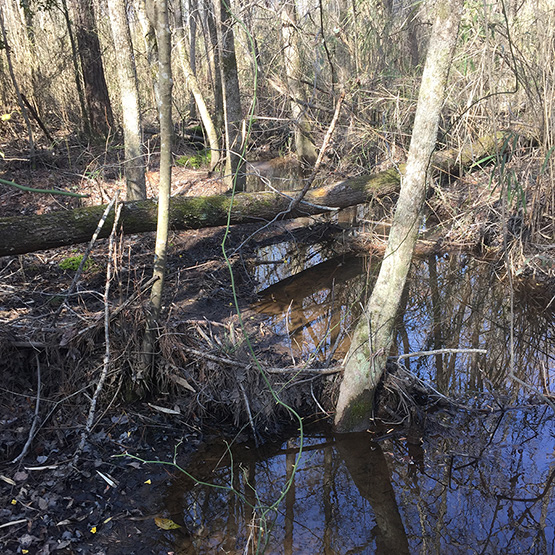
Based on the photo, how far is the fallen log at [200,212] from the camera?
4684mm

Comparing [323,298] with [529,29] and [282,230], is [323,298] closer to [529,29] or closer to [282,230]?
[282,230]

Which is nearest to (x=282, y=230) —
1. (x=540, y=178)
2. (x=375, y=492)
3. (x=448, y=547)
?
(x=540, y=178)

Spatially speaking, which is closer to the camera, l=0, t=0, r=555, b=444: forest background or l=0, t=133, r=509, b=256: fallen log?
l=0, t=133, r=509, b=256: fallen log

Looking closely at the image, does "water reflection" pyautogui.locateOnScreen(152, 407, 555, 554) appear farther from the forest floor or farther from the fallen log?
the fallen log

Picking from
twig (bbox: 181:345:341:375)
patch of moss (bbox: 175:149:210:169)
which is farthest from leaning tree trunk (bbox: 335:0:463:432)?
patch of moss (bbox: 175:149:210:169)

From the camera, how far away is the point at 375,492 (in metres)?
3.29

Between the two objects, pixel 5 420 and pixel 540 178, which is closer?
pixel 5 420

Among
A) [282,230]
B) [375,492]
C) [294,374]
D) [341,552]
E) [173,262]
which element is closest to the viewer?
[341,552]

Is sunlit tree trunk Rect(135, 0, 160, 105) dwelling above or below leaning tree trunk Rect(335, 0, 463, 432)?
above

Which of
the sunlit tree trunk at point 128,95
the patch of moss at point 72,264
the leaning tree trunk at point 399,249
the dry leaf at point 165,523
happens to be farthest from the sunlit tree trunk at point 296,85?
the dry leaf at point 165,523

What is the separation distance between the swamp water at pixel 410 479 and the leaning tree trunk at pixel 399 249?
0.32 m

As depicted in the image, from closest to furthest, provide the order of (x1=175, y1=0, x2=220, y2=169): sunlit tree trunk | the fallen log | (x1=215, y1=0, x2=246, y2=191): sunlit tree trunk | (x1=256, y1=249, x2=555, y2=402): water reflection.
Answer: (x1=256, y1=249, x2=555, y2=402): water reflection → the fallen log → (x1=215, y1=0, x2=246, y2=191): sunlit tree trunk → (x1=175, y1=0, x2=220, y2=169): sunlit tree trunk

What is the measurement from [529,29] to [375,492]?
5801 mm

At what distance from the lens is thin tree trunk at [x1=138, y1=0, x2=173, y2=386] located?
3148 mm
